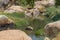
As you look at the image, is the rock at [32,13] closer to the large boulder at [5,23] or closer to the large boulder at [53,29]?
the large boulder at [5,23]

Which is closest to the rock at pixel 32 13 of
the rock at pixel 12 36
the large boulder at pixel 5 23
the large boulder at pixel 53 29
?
the large boulder at pixel 5 23

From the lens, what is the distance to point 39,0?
150 feet

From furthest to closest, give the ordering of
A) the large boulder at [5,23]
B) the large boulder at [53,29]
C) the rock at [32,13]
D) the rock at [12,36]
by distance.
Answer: the rock at [32,13] < the large boulder at [5,23] < the large boulder at [53,29] < the rock at [12,36]

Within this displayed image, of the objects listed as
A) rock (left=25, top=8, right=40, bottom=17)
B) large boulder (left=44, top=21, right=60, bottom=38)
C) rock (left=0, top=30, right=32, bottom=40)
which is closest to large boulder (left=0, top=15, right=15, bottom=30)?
rock (left=25, top=8, right=40, bottom=17)

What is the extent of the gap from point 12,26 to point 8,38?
51.8ft

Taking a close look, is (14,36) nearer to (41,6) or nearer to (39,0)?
(41,6)

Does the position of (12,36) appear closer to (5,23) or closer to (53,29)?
(53,29)

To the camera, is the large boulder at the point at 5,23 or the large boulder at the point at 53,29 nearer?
the large boulder at the point at 53,29

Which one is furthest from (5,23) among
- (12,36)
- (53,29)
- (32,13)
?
(12,36)

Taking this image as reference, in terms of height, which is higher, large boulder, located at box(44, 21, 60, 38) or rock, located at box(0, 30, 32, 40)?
rock, located at box(0, 30, 32, 40)

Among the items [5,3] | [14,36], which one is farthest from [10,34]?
[5,3]

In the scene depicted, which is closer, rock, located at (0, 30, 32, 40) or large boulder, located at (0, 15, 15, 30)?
rock, located at (0, 30, 32, 40)

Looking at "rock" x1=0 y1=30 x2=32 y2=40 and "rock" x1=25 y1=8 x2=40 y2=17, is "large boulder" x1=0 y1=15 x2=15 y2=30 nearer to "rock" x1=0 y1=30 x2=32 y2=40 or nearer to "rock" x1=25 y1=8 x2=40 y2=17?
"rock" x1=25 y1=8 x2=40 y2=17

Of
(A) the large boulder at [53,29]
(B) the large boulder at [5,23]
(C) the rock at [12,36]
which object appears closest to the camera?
(C) the rock at [12,36]
